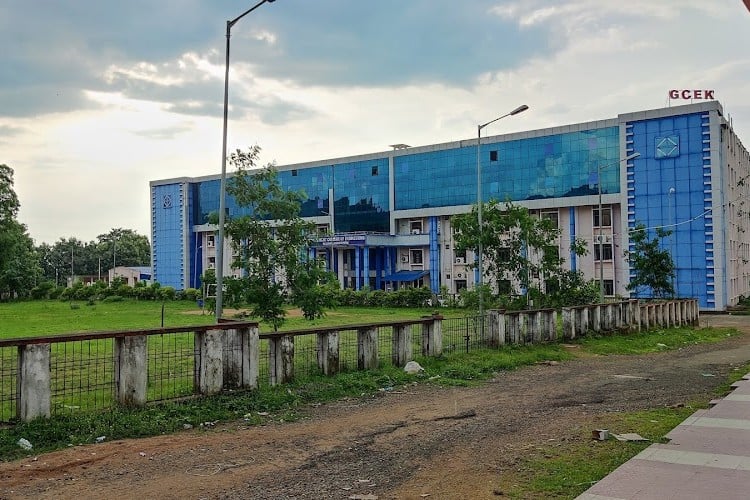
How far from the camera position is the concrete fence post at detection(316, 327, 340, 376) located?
13.1 m

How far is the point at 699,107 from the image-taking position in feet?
147

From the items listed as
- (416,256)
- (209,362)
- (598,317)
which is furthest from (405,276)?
(209,362)

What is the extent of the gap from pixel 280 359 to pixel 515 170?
45.4m

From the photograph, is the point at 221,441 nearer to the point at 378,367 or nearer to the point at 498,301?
the point at 378,367

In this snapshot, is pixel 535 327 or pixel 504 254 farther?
pixel 504 254

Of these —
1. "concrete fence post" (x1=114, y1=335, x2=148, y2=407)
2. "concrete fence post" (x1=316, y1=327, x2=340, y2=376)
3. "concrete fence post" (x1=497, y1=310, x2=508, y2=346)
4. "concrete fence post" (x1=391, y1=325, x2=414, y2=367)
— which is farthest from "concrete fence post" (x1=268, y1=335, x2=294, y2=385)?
"concrete fence post" (x1=497, y1=310, x2=508, y2=346)

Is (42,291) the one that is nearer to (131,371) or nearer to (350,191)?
(350,191)

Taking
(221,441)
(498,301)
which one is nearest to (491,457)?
(221,441)

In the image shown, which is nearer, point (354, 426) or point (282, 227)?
point (354, 426)

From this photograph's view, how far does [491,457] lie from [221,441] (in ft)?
11.6

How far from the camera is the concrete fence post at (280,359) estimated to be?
39.8 feet

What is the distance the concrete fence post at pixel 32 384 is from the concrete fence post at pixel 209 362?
8.14 ft

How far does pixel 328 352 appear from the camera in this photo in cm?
1322

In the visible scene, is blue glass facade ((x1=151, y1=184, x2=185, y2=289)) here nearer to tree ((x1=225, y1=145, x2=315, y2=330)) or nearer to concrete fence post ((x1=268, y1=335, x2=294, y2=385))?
tree ((x1=225, y1=145, x2=315, y2=330))
